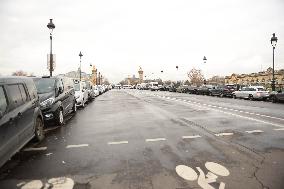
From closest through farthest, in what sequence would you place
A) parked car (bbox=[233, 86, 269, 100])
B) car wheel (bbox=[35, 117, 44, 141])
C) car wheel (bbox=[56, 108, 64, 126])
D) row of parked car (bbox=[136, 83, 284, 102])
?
car wheel (bbox=[35, 117, 44, 141]), car wheel (bbox=[56, 108, 64, 126]), row of parked car (bbox=[136, 83, 284, 102]), parked car (bbox=[233, 86, 269, 100])

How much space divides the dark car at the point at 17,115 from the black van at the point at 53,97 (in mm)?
2518

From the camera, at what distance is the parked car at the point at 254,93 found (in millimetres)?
31684

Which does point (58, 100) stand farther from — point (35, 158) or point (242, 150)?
point (242, 150)

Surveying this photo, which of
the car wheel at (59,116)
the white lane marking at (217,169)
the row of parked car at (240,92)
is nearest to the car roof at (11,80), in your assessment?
the car wheel at (59,116)

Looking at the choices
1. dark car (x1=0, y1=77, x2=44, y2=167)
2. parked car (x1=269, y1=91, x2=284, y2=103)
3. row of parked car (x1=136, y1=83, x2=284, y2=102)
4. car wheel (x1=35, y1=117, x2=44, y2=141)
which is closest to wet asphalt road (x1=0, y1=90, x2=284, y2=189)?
car wheel (x1=35, y1=117, x2=44, y2=141)

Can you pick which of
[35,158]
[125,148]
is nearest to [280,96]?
[125,148]

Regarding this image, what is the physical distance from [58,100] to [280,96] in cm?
2180

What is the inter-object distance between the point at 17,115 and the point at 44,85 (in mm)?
6342

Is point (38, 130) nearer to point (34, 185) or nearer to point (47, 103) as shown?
point (47, 103)

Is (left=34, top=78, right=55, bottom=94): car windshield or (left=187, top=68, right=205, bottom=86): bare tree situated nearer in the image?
(left=34, top=78, right=55, bottom=94): car windshield

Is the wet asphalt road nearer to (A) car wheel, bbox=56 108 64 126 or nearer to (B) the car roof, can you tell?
(A) car wheel, bbox=56 108 64 126

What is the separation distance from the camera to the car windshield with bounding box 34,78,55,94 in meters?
12.8

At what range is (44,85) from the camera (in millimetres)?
13125

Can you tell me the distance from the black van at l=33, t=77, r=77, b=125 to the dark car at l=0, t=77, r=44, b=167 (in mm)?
2518
